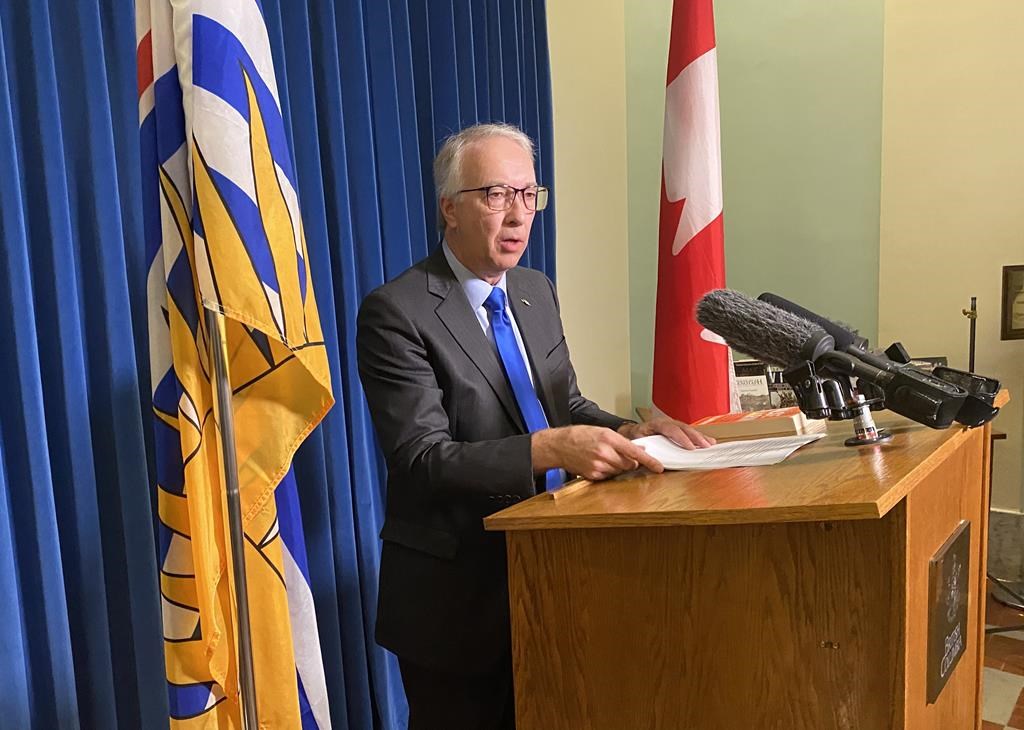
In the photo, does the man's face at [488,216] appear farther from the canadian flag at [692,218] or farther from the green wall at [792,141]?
the green wall at [792,141]

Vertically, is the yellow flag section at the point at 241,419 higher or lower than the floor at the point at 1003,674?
higher

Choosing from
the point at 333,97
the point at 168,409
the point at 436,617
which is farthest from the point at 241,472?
the point at 333,97

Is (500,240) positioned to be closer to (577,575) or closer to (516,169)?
(516,169)

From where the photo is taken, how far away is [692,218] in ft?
9.31

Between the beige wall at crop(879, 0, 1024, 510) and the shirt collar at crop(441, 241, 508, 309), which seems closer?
the shirt collar at crop(441, 241, 508, 309)

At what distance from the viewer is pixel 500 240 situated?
60.9 inches

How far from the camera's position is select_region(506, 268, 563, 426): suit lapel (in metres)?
1.62

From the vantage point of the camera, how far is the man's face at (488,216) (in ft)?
5.07

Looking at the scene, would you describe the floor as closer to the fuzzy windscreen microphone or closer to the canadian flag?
the canadian flag

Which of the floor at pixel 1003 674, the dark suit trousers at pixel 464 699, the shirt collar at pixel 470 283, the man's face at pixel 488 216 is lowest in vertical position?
the floor at pixel 1003 674

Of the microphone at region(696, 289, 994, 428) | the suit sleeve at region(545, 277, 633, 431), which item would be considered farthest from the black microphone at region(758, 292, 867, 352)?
the suit sleeve at region(545, 277, 633, 431)

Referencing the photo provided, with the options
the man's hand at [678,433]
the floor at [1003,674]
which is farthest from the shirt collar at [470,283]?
the floor at [1003,674]

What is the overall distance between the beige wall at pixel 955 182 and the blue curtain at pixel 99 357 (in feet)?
7.99

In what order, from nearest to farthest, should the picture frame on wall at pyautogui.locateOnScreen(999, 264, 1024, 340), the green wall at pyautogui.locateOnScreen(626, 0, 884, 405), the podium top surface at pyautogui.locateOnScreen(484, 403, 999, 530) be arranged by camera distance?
the podium top surface at pyautogui.locateOnScreen(484, 403, 999, 530) → the picture frame on wall at pyautogui.locateOnScreen(999, 264, 1024, 340) → the green wall at pyautogui.locateOnScreen(626, 0, 884, 405)
